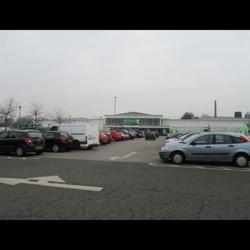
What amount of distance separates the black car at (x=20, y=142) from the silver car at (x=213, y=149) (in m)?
7.99

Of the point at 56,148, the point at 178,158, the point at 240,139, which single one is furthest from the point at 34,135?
the point at 240,139

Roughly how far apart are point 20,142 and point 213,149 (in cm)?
1090

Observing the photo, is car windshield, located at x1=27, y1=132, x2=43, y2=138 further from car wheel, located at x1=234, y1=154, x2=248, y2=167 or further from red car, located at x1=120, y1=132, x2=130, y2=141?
red car, located at x1=120, y1=132, x2=130, y2=141

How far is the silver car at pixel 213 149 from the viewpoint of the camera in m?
10.7

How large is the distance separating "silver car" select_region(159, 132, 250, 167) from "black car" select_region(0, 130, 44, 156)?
7.99 metres

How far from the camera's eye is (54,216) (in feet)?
14.2

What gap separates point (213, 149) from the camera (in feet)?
35.8

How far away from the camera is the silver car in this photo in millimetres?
10703

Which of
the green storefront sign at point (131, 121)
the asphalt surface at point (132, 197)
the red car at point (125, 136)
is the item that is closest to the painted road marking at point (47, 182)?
the asphalt surface at point (132, 197)

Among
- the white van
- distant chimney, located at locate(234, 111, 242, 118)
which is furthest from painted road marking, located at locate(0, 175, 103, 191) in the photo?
distant chimney, located at locate(234, 111, 242, 118)
